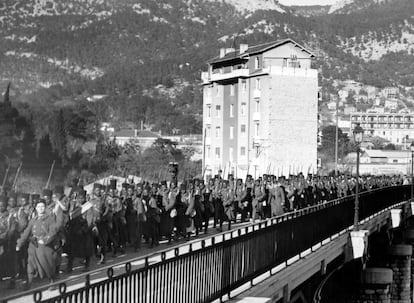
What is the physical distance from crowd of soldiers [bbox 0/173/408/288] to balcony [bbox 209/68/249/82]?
167ft

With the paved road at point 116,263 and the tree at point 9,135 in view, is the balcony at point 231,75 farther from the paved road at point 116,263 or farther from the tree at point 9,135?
the paved road at point 116,263

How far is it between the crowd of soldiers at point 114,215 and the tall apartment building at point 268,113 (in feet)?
156

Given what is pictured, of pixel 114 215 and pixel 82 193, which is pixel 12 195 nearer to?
pixel 82 193

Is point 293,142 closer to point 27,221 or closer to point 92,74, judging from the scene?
point 27,221

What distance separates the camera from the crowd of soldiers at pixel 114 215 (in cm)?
1357

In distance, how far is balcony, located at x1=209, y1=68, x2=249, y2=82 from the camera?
83.7m

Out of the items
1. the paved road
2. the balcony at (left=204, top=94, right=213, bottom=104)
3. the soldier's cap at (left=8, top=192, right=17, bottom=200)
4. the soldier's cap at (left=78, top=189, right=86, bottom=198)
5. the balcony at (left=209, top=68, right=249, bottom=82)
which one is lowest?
the paved road

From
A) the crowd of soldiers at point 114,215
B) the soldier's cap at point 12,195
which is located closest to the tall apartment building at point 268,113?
the crowd of soldiers at point 114,215

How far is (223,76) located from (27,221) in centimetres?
7292

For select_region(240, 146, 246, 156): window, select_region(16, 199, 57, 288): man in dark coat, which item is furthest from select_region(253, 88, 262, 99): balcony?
select_region(16, 199, 57, 288): man in dark coat

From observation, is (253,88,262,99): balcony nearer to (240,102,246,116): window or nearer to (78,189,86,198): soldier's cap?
(240,102,246,116): window

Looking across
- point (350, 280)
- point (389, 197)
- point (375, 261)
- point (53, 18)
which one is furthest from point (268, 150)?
point (53, 18)

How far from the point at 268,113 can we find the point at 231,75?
22.2 feet

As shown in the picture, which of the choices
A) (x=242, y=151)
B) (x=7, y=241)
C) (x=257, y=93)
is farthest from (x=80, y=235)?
(x=242, y=151)
